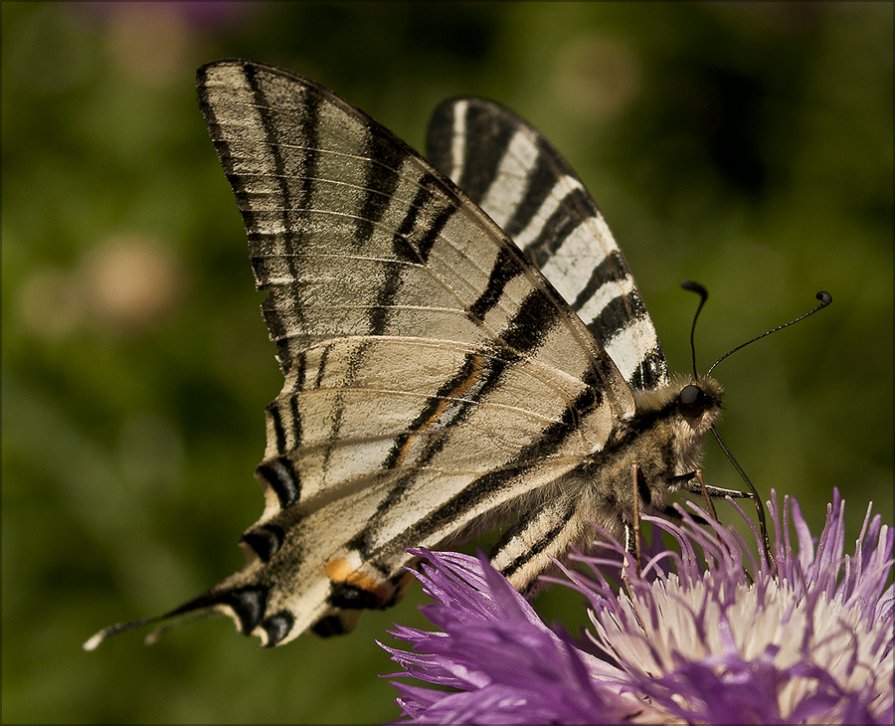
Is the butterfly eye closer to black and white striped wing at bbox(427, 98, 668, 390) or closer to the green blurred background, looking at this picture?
black and white striped wing at bbox(427, 98, 668, 390)

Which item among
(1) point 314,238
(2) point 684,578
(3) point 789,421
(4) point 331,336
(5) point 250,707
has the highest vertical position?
(1) point 314,238

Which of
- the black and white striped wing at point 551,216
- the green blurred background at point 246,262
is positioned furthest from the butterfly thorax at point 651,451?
the green blurred background at point 246,262

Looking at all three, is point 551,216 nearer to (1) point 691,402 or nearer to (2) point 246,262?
(1) point 691,402

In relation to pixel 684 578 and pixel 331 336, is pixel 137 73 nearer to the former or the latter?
pixel 331 336

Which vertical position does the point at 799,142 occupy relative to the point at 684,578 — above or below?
above

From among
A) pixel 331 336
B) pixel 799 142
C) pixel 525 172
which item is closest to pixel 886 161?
pixel 799 142

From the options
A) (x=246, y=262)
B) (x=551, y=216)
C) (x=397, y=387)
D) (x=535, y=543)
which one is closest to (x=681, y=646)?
(x=535, y=543)

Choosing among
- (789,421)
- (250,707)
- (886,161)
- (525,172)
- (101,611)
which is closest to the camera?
(525,172)
